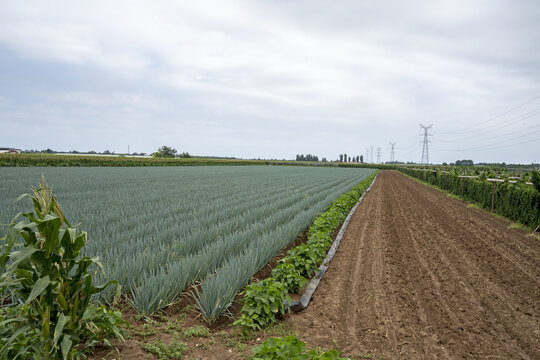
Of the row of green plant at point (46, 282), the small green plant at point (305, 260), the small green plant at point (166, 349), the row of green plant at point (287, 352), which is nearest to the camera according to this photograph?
the row of green plant at point (46, 282)

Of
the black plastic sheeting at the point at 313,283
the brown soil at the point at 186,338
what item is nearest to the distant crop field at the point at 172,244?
the brown soil at the point at 186,338

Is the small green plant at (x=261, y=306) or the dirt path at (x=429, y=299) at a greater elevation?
the small green plant at (x=261, y=306)

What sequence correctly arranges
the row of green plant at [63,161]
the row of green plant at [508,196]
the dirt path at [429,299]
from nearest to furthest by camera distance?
1. the dirt path at [429,299]
2. the row of green plant at [508,196]
3. the row of green plant at [63,161]

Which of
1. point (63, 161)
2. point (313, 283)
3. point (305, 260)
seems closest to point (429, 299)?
point (313, 283)

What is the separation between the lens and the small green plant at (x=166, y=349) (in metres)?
2.96

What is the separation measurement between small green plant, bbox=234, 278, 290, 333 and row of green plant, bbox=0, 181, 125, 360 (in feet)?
5.27

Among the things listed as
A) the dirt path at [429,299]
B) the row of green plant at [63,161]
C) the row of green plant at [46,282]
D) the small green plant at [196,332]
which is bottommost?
the dirt path at [429,299]

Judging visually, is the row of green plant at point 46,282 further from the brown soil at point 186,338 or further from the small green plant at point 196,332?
the small green plant at point 196,332

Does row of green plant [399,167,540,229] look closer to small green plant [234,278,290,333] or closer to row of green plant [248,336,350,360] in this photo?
small green plant [234,278,290,333]

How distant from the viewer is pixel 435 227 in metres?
9.77

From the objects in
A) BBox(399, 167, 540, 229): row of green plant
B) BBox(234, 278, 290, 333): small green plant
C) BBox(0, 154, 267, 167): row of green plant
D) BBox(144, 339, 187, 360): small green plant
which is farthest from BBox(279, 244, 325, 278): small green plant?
BBox(0, 154, 267, 167): row of green plant

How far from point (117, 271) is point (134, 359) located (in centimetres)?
139

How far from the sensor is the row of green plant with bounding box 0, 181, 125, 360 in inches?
84.2

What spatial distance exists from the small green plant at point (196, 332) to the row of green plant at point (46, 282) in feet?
3.20
